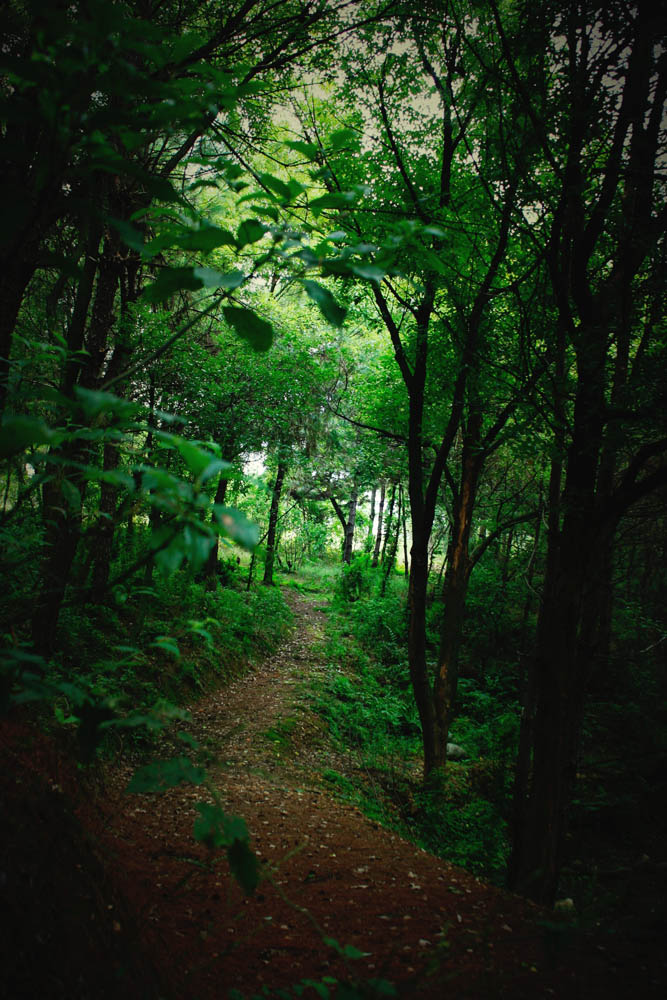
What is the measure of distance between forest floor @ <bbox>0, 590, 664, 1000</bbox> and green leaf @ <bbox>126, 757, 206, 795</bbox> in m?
0.08

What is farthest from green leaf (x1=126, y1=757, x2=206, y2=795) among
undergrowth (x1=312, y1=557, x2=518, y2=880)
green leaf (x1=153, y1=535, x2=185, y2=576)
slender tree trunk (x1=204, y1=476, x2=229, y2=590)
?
slender tree trunk (x1=204, y1=476, x2=229, y2=590)

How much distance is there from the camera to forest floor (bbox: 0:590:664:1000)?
1.50m

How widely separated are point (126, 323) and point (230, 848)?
278 inches

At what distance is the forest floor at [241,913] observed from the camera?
150 cm

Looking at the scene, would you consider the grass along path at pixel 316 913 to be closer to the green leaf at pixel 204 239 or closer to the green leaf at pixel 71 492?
the green leaf at pixel 71 492

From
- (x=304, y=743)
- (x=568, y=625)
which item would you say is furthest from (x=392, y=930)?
(x=304, y=743)

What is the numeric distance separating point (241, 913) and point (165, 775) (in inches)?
41.1

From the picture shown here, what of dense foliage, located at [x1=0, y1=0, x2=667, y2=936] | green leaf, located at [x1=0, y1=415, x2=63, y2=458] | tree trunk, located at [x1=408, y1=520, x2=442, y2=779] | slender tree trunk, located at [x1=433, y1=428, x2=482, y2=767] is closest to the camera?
green leaf, located at [x1=0, y1=415, x2=63, y2=458]

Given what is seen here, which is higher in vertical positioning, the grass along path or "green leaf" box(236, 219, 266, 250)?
"green leaf" box(236, 219, 266, 250)

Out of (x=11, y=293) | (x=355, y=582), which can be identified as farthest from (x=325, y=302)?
(x=355, y=582)

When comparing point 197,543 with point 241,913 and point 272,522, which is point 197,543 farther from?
point 272,522

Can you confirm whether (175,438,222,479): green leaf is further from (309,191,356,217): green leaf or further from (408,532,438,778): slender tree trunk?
(408,532,438,778): slender tree trunk

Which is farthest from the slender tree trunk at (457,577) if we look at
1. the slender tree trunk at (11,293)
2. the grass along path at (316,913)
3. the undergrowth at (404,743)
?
the slender tree trunk at (11,293)

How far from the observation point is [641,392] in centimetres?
320
